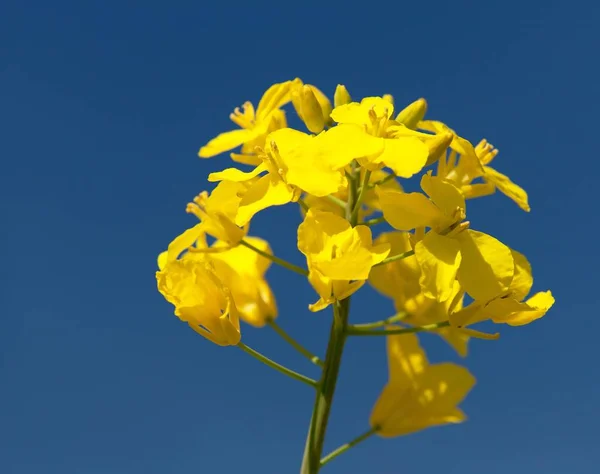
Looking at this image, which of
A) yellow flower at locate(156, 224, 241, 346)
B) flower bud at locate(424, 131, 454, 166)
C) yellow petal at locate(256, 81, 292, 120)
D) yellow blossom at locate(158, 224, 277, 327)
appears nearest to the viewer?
flower bud at locate(424, 131, 454, 166)

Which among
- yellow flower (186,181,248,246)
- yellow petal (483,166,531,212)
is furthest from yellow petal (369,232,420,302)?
yellow flower (186,181,248,246)

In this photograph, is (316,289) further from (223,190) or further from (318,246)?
(223,190)

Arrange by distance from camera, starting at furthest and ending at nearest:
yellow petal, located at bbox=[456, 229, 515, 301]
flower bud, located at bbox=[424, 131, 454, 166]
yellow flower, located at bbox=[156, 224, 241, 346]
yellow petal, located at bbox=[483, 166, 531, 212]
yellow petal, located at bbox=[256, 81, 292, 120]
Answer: yellow petal, located at bbox=[256, 81, 292, 120] → yellow petal, located at bbox=[483, 166, 531, 212] → yellow flower, located at bbox=[156, 224, 241, 346] → flower bud, located at bbox=[424, 131, 454, 166] → yellow petal, located at bbox=[456, 229, 515, 301]

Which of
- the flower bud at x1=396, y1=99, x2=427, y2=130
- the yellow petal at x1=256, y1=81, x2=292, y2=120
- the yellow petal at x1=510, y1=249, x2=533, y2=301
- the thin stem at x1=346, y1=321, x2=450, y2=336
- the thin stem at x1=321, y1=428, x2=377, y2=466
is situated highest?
the yellow petal at x1=256, y1=81, x2=292, y2=120

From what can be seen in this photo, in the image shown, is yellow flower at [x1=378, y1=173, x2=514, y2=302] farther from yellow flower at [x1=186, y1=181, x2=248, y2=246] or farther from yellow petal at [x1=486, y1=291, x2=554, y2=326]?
yellow flower at [x1=186, y1=181, x2=248, y2=246]

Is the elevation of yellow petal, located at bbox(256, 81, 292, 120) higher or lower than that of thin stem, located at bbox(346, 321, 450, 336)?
higher

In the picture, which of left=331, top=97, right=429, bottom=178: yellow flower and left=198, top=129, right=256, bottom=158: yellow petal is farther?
left=198, top=129, right=256, bottom=158: yellow petal
